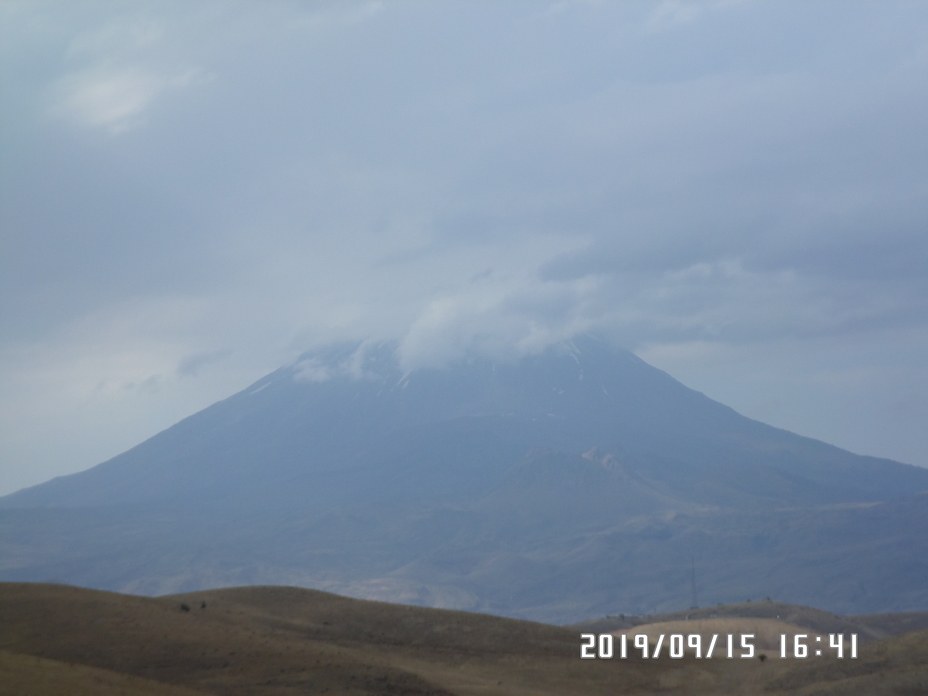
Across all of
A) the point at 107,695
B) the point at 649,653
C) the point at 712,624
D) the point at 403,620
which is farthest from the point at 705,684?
the point at 712,624

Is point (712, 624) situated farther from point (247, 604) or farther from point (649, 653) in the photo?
point (247, 604)

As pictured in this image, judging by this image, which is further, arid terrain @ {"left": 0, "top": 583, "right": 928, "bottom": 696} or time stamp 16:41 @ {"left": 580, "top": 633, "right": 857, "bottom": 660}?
time stamp 16:41 @ {"left": 580, "top": 633, "right": 857, "bottom": 660}

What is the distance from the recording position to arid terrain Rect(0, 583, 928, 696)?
87.7 ft

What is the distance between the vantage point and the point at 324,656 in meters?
29.7

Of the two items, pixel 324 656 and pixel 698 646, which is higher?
pixel 324 656

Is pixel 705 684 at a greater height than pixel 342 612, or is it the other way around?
pixel 342 612

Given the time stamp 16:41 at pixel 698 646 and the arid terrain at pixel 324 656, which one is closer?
the arid terrain at pixel 324 656

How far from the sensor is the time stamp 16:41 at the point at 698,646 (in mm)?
A: 40656

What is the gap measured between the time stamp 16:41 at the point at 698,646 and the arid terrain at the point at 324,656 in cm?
81

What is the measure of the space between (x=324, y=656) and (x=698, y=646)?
92.0ft

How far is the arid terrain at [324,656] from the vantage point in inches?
1053

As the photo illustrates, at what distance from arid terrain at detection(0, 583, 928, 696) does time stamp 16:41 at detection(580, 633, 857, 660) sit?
0.81 metres

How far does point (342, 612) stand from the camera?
4331 centimetres

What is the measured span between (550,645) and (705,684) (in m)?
8.36
